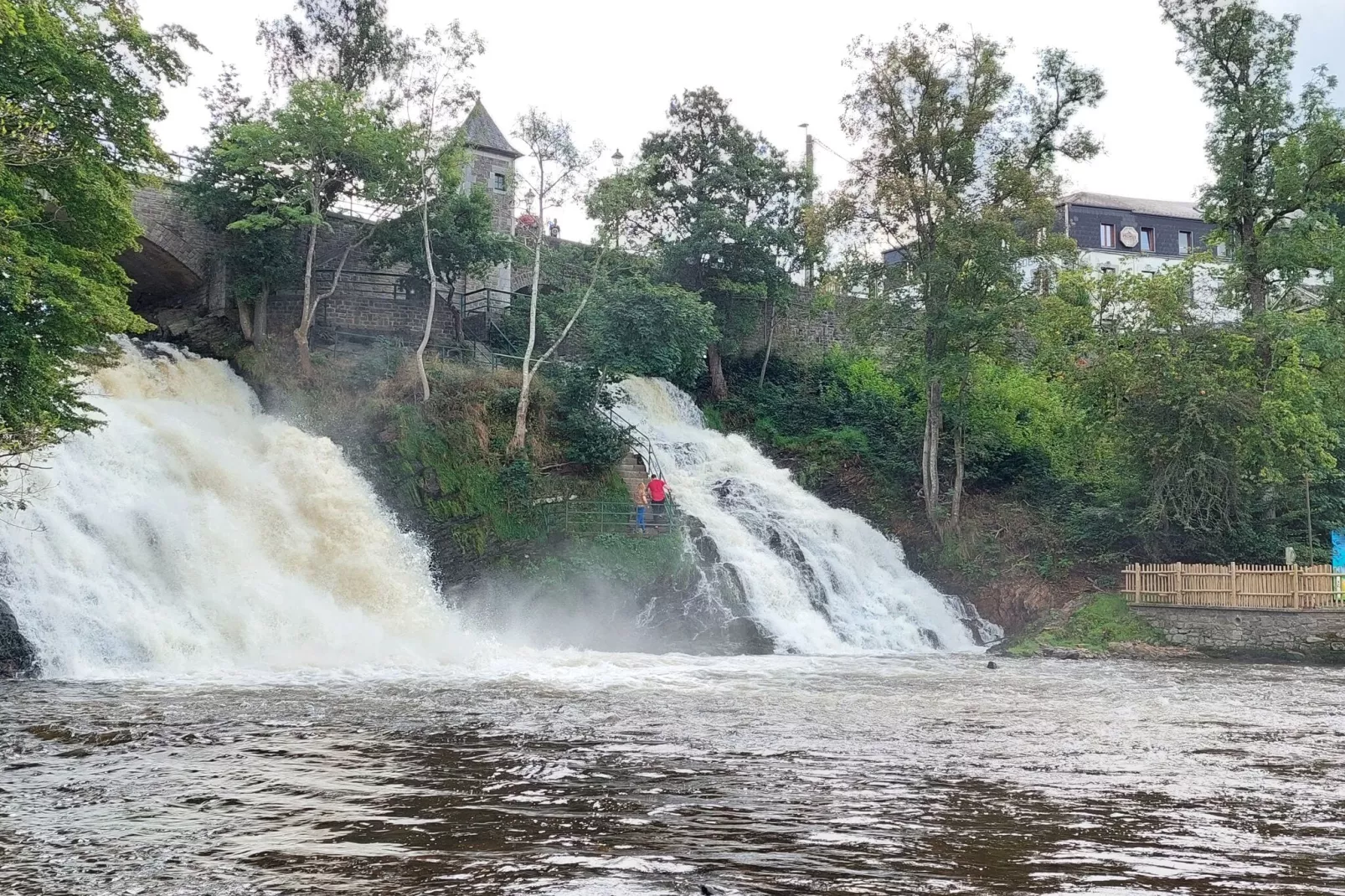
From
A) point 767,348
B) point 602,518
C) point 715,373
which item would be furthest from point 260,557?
point 767,348

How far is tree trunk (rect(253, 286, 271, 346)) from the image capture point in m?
28.4

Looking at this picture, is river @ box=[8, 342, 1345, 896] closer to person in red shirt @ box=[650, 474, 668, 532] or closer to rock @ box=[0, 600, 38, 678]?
rock @ box=[0, 600, 38, 678]

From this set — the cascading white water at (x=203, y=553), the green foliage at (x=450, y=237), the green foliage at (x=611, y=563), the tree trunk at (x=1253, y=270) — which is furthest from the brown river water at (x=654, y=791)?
the green foliage at (x=450, y=237)

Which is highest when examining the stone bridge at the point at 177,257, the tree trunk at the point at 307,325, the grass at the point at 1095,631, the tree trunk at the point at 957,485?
the stone bridge at the point at 177,257

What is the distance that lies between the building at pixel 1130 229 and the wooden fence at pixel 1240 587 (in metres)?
30.4

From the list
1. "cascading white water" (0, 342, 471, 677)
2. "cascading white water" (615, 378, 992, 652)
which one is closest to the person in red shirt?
"cascading white water" (615, 378, 992, 652)

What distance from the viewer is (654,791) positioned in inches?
306

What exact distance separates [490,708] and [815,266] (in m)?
29.2

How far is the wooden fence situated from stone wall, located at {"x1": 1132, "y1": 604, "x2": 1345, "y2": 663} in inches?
7.7

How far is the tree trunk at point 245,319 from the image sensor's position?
28.4 meters

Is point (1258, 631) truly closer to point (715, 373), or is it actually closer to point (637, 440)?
point (637, 440)

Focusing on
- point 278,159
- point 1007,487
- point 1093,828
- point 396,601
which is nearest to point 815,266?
point 1007,487

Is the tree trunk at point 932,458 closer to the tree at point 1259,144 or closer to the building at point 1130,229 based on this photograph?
the tree at point 1259,144

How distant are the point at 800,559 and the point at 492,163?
23.0 metres
